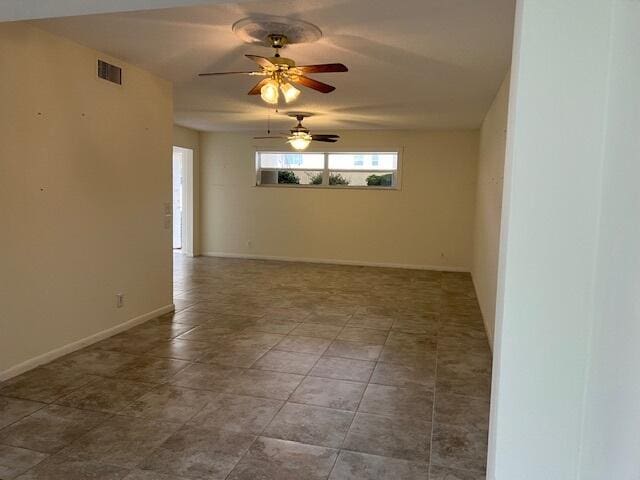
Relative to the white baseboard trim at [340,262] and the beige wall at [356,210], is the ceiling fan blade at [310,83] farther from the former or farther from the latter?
the white baseboard trim at [340,262]

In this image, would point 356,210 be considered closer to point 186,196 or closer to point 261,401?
point 186,196

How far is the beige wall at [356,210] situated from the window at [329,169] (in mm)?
171

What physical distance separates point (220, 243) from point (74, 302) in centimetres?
567

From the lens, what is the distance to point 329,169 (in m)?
8.94

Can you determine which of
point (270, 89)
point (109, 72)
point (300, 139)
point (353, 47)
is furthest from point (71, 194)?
point (300, 139)

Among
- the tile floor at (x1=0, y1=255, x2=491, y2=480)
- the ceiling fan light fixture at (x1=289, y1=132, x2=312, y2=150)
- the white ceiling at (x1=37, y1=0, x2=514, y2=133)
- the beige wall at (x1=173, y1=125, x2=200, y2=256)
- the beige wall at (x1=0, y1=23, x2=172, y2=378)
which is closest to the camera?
the tile floor at (x1=0, y1=255, x2=491, y2=480)

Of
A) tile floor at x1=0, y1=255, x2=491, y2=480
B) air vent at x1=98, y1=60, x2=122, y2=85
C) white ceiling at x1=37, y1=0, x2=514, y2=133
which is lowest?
tile floor at x1=0, y1=255, x2=491, y2=480

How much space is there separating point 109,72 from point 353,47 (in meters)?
2.14

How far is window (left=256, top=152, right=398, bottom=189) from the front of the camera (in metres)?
8.67

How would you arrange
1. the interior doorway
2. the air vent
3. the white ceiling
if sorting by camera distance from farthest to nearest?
the interior doorway < the air vent < the white ceiling

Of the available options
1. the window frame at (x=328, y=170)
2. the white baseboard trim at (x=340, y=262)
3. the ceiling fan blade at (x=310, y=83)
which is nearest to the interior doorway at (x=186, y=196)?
the white baseboard trim at (x=340, y=262)

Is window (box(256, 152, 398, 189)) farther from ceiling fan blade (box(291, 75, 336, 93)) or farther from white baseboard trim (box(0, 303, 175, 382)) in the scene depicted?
ceiling fan blade (box(291, 75, 336, 93))

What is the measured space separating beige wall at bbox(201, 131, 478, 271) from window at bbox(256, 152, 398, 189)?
17 centimetres

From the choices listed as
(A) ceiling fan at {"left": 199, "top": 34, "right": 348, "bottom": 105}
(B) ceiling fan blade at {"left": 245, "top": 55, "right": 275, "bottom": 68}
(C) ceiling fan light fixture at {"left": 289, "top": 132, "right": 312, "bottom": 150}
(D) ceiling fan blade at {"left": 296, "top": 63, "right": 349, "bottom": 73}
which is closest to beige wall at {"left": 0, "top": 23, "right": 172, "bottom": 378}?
(A) ceiling fan at {"left": 199, "top": 34, "right": 348, "bottom": 105}
